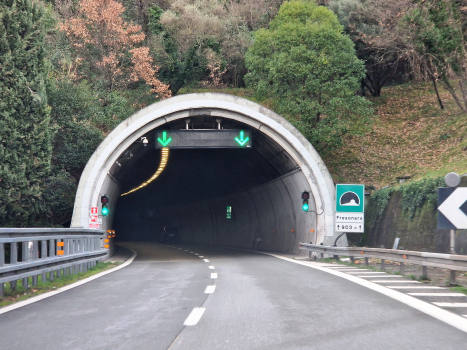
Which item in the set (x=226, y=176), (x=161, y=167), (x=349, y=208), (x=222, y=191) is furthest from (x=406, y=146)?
(x=349, y=208)

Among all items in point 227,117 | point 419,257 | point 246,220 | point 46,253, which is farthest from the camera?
point 246,220

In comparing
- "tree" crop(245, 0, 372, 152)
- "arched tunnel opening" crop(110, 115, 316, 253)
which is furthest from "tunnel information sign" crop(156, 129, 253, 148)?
"tree" crop(245, 0, 372, 152)

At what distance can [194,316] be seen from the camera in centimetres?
747

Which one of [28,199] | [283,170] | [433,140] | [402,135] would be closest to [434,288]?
[283,170]

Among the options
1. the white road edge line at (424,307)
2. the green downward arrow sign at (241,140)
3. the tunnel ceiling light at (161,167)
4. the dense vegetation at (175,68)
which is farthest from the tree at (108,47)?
the white road edge line at (424,307)

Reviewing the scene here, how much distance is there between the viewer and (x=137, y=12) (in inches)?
2119

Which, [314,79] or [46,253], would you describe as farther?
[314,79]

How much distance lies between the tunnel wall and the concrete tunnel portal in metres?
0.07

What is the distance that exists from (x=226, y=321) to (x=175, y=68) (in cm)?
4019

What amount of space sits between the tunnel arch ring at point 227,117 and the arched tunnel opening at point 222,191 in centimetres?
67

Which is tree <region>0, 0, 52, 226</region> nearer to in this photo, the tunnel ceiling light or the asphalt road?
the tunnel ceiling light

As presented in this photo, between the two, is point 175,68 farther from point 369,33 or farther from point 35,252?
point 35,252

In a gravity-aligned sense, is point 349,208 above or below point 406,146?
below

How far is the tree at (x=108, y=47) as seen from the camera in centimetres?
3828
